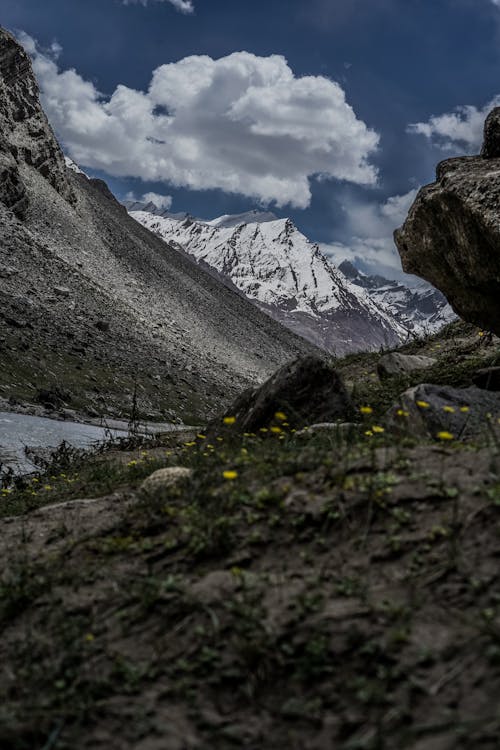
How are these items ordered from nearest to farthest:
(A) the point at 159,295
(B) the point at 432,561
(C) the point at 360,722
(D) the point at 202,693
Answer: (C) the point at 360,722 → (D) the point at 202,693 → (B) the point at 432,561 → (A) the point at 159,295

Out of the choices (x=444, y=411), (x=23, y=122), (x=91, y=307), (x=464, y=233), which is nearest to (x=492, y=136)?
(x=464, y=233)

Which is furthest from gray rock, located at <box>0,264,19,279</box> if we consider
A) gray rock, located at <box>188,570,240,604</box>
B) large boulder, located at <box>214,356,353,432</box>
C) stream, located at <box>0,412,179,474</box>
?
gray rock, located at <box>188,570,240,604</box>

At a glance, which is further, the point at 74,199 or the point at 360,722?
the point at 74,199

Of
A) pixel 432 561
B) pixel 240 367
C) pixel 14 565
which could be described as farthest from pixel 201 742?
pixel 240 367

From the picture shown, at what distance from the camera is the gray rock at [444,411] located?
7527mm

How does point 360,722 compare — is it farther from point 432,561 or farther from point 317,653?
point 432,561

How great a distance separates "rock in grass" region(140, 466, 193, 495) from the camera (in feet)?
19.6

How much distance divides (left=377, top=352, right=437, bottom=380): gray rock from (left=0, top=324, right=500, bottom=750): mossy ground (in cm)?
1017

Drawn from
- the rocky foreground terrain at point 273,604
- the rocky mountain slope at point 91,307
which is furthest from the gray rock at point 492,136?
the rocky mountain slope at point 91,307

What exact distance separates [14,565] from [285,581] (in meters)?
2.87

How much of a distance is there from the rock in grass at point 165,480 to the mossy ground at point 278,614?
229 millimetres

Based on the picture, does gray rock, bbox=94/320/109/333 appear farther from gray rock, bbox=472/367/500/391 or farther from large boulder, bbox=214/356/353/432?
gray rock, bbox=472/367/500/391

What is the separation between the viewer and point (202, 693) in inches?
129

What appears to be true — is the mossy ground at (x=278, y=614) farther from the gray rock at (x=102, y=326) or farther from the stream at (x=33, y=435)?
Answer: the gray rock at (x=102, y=326)
